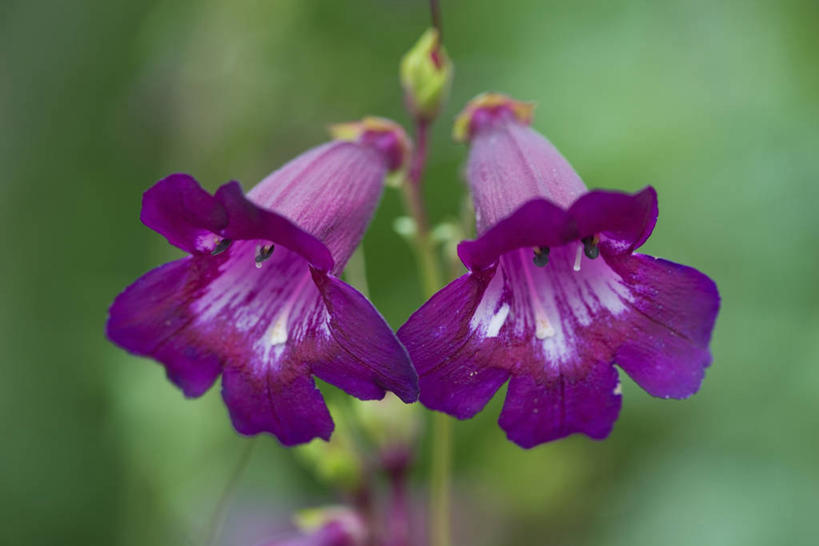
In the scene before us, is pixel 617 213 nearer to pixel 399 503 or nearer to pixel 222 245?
pixel 222 245

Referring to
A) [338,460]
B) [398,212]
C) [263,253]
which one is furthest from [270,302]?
[398,212]

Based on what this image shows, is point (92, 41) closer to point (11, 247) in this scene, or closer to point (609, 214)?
point (11, 247)

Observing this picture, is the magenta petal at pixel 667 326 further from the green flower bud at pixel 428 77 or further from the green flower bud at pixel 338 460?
the green flower bud at pixel 338 460

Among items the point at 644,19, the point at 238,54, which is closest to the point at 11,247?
the point at 238,54

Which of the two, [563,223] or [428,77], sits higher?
[428,77]

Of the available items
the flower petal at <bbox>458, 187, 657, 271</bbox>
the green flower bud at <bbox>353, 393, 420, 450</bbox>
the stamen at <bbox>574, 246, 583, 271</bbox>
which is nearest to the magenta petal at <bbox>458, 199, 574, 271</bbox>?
the flower petal at <bbox>458, 187, 657, 271</bbox>

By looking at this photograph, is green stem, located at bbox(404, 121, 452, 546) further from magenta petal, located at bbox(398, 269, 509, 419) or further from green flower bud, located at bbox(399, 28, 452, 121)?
magenta petal, located at bbox(398, 269, 509, 419)

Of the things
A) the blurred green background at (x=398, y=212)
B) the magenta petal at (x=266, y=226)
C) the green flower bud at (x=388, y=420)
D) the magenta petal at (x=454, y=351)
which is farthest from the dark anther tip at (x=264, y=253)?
the blurred green background at (x=398, y=212)
